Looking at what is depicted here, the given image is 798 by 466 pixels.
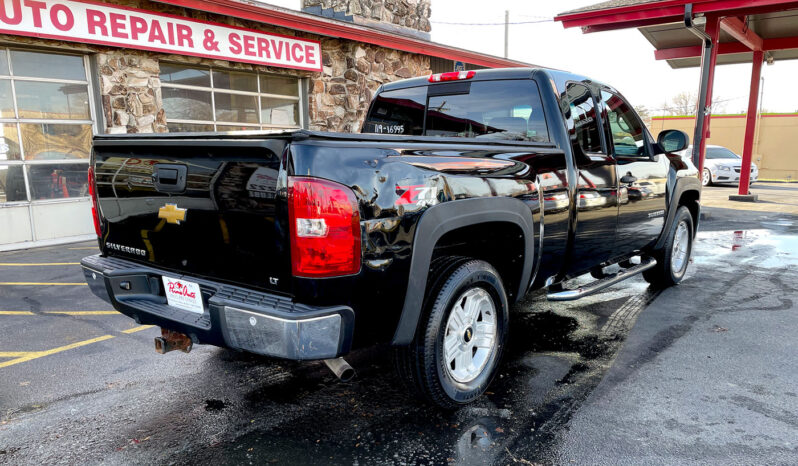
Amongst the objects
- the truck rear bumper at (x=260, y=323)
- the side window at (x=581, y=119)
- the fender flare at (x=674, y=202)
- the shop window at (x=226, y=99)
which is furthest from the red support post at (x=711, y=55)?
the truck rear bumper at (x=260, y=323)

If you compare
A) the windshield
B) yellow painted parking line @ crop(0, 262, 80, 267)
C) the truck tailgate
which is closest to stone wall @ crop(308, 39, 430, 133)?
yellow painted parking line @ crop(0, 262, 80, 267)

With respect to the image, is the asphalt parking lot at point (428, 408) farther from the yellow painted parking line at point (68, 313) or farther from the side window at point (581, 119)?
the side window at point (581, 119)

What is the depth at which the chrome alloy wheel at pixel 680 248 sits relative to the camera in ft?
18.3

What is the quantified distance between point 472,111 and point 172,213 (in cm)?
224

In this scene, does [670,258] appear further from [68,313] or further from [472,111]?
[68,313]

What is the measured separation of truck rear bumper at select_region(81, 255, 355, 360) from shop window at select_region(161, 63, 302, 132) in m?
7.35

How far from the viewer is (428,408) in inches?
121

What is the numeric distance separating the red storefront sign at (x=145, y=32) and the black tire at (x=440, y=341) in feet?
23.7

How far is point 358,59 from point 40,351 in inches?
352

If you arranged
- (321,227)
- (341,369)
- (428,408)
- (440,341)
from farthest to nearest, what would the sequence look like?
(428,408) → (440,341) → (341,369) → (321,227)

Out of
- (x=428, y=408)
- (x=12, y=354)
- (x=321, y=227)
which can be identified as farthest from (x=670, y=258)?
(x=12, y=354)

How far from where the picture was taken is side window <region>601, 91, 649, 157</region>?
4327 millimetres

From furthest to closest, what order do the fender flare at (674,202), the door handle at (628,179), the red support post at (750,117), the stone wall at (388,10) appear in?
1. the red support post at (750,117)
2. the stone wall at (388,10)
3. the fender flare at (674,202)
4. the door handle at (628,179)

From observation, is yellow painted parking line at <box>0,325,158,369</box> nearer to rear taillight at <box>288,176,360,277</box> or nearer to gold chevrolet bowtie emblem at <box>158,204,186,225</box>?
gold chevrolet bowtie emblem at <box>158,204,186,225</box>
